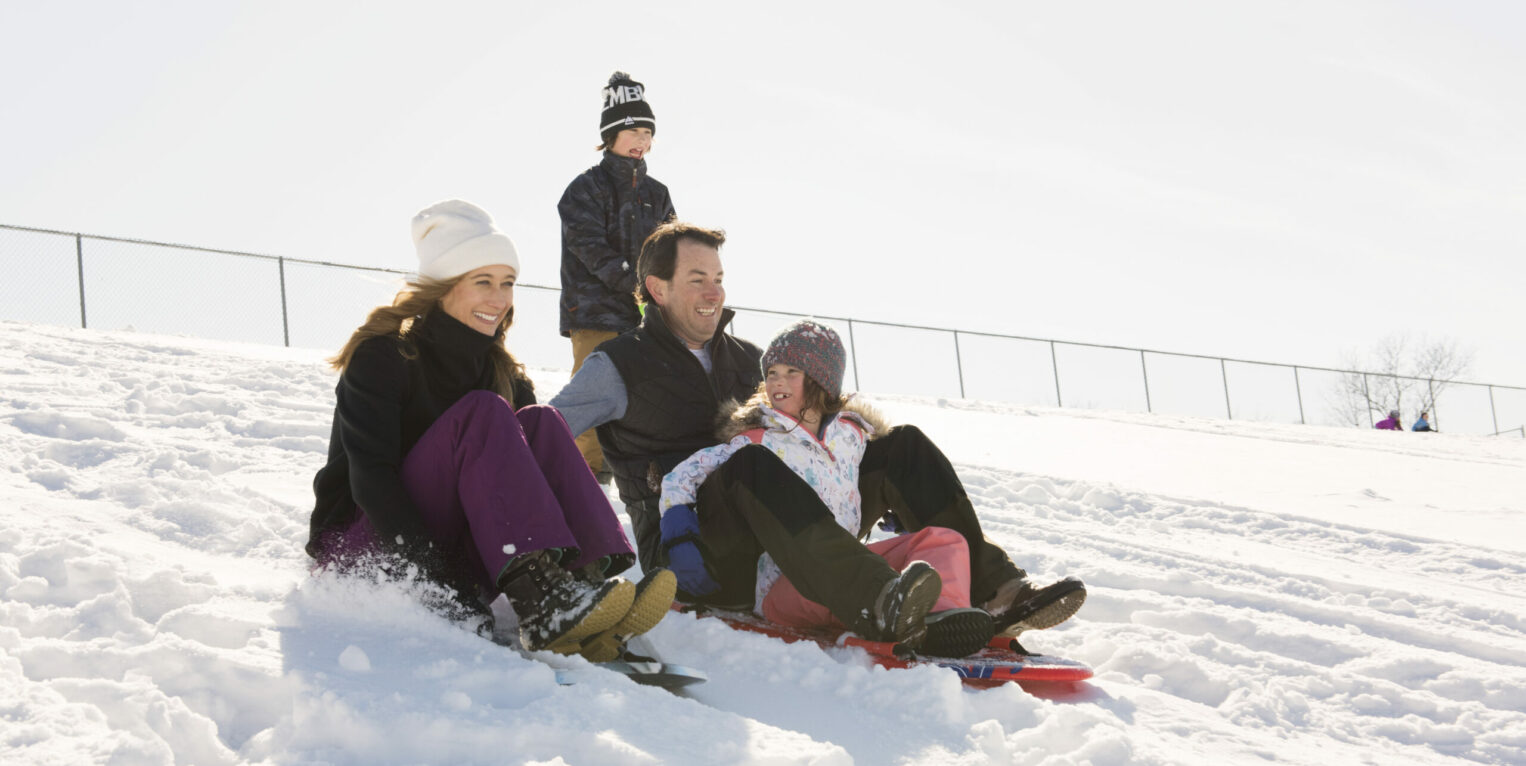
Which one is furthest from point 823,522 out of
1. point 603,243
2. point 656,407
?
point 603,243

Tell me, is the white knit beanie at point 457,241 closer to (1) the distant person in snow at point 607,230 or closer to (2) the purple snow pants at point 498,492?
(2) the purple snow pants at point 498,492

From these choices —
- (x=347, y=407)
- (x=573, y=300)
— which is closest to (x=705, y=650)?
(x=347, y=407)

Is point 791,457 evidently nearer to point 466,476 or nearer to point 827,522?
point 827,522

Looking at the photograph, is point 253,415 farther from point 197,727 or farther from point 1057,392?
point 1057,392

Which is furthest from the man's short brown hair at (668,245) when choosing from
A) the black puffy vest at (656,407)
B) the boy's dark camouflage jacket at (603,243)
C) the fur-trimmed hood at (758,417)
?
the boy's dark camouflage jacket at (603,243)

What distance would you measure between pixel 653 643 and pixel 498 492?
2.42 ft

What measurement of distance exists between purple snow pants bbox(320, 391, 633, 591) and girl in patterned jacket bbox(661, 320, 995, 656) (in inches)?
20.7

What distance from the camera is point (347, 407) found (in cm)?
284

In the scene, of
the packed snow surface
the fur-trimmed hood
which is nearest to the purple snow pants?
the packed snow surface

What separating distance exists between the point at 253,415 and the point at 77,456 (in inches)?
65.4

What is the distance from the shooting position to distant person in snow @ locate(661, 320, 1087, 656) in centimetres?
296

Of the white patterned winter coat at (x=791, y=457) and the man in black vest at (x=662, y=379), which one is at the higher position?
the man in black vest at (x=662, y=379)

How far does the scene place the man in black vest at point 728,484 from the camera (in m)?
3.01

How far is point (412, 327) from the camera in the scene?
3.06 m
